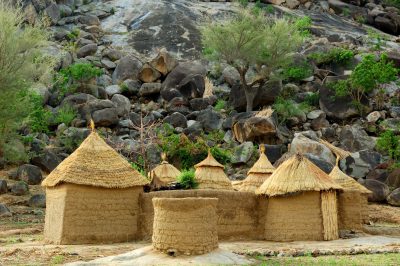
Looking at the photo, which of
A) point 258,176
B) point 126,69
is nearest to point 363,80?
point 126,69

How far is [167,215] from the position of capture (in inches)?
516

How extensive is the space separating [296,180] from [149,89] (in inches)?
901

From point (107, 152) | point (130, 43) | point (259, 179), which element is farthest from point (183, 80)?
point (107, 152)

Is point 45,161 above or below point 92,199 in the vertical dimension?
above

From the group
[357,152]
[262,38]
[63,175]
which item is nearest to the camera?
[63,175]

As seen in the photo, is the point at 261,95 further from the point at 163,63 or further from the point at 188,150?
the point at 188,150

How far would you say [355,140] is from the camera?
31.7 metres

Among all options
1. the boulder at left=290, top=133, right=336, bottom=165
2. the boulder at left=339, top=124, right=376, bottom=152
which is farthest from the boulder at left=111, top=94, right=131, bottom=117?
the boulder at left=339, top=124, right=376, bottom=152

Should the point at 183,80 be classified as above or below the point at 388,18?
below

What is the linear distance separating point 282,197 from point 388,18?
1611 inches

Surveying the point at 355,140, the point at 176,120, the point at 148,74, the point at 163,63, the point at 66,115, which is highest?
the point at 163,63

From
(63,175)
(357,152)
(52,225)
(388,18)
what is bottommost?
(52,225)

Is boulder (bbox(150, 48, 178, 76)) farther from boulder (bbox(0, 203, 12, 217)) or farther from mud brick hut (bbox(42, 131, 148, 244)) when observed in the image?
mud brick hut (bbox(42, 131, 148, 244))

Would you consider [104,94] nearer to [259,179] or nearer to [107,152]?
[259,179]
